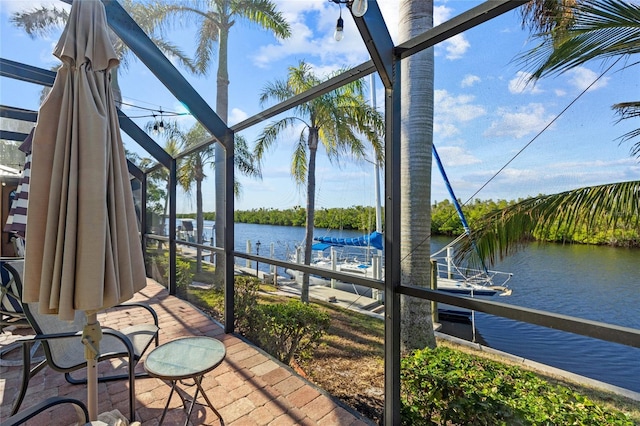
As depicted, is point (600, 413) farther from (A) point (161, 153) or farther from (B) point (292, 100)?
(A) point (161, 153)

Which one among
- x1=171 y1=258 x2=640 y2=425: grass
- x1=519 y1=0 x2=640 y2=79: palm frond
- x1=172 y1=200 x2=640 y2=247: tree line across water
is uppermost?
x1=519 y1=0 x2=640 y2=79: palm frond

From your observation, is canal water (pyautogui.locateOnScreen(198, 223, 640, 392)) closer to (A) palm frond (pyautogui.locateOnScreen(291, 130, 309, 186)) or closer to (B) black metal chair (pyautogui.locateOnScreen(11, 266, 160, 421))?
(B) black metal chair (pyautogui.locateOnScreen(11, 266, 160, 421))

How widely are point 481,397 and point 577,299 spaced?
190 centimetres

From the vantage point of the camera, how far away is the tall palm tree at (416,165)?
3.47 meters

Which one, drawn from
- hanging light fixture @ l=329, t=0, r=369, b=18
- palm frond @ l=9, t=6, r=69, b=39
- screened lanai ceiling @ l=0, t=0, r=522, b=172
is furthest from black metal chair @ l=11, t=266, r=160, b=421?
palm frond @ l=9, t=6, r=69, b=39

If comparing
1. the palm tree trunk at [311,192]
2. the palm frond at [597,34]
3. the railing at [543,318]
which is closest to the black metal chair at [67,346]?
the railing at [543,318]

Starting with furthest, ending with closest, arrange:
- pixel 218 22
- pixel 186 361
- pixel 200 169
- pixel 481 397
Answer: pixel 218 22, pixel 200 169, pixel 186 361, pixel 481 397

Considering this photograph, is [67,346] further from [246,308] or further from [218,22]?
[218,22]

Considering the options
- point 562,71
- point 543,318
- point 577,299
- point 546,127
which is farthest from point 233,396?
point 562,71

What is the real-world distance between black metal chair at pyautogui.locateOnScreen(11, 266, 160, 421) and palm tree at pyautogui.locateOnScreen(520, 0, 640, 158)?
152 inches

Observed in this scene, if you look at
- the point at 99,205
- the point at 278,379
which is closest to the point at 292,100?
the point at 99,205

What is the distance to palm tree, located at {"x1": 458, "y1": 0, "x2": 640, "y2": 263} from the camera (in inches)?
82.4

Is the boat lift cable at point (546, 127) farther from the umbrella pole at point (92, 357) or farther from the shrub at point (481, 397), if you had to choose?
the umbrella pole at point (92, 357)

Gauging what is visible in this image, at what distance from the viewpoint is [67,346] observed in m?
2.44
